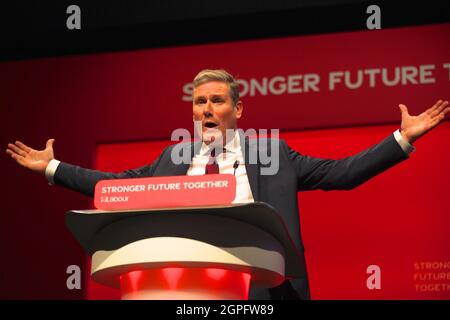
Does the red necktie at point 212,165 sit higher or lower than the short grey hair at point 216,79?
lower

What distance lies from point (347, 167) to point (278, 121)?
6.53 ft

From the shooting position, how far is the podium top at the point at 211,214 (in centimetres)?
164

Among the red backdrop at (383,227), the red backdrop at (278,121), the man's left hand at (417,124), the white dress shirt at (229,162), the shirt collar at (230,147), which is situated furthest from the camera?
the red backdrop at (278,121)

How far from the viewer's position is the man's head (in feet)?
8.49

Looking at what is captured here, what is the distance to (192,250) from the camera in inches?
64.9

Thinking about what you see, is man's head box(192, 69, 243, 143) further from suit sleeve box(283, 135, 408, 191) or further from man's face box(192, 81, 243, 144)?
suit sleeve box(283, 135, 408, 191)

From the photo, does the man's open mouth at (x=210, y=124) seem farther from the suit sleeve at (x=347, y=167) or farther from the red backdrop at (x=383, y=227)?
the red backdrop at (x=383, y=227)

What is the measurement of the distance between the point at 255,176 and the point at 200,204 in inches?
29.8

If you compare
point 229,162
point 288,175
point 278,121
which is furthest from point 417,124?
point 278,121

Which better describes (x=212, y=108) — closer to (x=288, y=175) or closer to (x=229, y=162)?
(x=229, y=162)

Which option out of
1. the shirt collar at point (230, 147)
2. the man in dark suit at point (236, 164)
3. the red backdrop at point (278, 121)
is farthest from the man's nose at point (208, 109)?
the red backdrop at point (278, 121)

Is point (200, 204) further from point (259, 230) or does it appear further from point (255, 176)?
point (255, 176)

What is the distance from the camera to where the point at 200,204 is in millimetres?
1678
